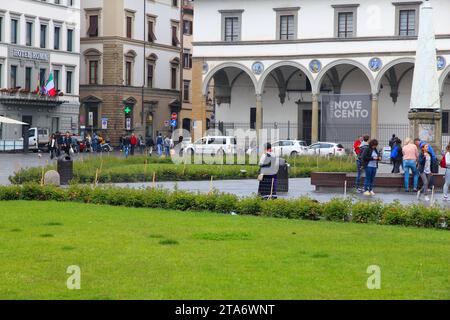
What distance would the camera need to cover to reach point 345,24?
58375 mm

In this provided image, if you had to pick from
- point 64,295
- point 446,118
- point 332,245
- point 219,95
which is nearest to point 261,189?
point 332,245

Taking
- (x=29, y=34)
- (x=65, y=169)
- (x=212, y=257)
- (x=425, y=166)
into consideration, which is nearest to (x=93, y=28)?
(x=29, y=34)

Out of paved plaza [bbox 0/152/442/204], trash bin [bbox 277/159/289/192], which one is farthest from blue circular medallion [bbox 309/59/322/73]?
trash bin [bbox 277/159/289/192]

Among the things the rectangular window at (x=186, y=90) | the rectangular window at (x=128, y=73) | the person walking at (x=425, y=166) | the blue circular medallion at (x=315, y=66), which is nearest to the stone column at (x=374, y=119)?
the blue circular medallion at (x=315, y=66)

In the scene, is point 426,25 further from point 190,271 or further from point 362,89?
point 362,89

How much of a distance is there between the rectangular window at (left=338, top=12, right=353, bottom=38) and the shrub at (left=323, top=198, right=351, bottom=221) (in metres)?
39.4

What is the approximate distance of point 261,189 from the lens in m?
24.4

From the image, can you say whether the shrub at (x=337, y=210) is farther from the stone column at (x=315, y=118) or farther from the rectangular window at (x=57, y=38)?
the rectangular window at (x=57, y=38)

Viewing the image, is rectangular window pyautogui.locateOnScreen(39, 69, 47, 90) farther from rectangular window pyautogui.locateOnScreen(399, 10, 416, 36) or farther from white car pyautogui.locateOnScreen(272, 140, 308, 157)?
rectangular window pyautogui.locateOnScreen(399, 10, 416, 36)

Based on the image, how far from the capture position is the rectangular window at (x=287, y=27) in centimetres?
5981

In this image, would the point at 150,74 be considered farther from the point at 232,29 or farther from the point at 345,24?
the point at 345,24

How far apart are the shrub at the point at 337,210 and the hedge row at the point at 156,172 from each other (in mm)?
12814

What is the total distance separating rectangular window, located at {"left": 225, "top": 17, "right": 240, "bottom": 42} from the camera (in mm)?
61125

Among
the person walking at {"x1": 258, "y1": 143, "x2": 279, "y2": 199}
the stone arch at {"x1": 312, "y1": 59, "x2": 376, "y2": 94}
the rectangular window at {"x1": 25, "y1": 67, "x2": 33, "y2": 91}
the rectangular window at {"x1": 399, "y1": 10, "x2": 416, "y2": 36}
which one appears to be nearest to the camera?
the person walking at {"x1": 258, "y1": 143, "x2": 279, "y2": 199}
